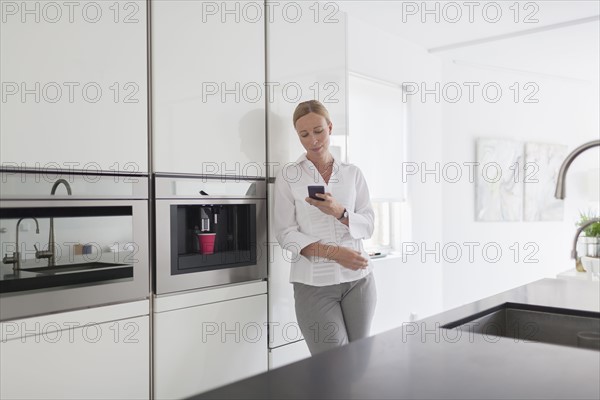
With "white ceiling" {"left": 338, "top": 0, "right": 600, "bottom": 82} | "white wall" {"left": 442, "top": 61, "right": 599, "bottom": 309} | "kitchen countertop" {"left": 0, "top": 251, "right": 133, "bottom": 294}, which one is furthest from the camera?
"white wall" {"left": 442, "top": 61, "right": 599, "bottom": 309}

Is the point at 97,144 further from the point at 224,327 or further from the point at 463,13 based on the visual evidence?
the point at 463,13

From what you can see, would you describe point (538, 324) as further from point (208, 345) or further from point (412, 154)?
point (412, 154)

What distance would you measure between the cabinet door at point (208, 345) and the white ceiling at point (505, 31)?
6.78ft

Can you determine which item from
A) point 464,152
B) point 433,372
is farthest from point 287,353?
point 464,152

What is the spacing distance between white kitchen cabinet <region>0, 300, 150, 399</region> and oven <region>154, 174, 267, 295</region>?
203mm

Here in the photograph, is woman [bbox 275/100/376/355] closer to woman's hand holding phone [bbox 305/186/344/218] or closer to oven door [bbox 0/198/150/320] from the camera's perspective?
woman's hand holding phone [bbox 305/186/344/218]

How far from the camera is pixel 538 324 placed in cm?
147

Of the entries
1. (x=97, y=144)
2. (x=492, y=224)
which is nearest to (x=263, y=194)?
(x=97, y=144)

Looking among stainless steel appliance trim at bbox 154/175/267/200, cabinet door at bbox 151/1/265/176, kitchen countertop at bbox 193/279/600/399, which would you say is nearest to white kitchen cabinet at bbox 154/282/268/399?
stainless steel appliance trim at bbox 154/175/267/200

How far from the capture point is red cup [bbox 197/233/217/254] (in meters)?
2.27

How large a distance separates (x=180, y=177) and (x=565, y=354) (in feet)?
5.11

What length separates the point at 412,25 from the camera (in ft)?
12.4

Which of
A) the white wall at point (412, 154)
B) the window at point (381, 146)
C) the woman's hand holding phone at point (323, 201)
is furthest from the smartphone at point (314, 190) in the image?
the white wall at point (412, 154)

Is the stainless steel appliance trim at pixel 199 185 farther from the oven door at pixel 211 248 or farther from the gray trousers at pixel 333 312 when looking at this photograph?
the gray trousers at pixel 333 312
